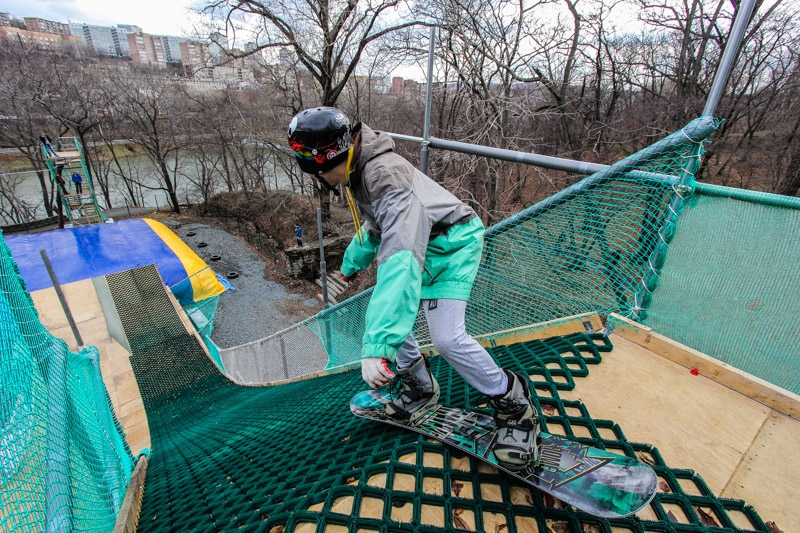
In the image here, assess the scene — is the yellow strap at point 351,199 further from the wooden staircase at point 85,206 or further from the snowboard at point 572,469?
the wooden staircase at point 85,206

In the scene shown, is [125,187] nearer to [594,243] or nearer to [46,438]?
[46,438]

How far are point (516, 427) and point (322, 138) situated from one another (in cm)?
165

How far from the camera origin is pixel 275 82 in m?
18.8

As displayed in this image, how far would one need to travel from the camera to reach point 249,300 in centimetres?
1775

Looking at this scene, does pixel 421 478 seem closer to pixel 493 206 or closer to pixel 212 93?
pixel 493 206

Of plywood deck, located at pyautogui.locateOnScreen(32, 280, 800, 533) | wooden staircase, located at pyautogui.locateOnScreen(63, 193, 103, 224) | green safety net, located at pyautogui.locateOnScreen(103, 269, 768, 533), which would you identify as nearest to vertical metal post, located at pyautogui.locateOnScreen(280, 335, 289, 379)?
green safety net, located at pyautogui.locateOnScreen(103, 269, 768, 533)

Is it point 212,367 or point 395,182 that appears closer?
Answer: point 395,182

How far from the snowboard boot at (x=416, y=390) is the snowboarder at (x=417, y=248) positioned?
1.58ft

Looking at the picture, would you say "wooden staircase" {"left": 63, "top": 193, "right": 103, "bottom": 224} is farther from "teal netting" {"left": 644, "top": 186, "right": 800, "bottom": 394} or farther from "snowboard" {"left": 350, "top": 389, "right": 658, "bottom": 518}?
"teal netting" {"left": 644, "top": 186, "right": 800, "bottom": 394}

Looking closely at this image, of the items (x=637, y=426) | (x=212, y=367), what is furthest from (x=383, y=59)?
(x=637, y=426)

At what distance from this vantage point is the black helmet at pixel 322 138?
6.06 ft

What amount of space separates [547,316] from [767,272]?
1.39 meters

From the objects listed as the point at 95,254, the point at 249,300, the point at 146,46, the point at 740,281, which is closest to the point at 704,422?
the point at 740,281

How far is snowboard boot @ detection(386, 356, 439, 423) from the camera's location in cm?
223
